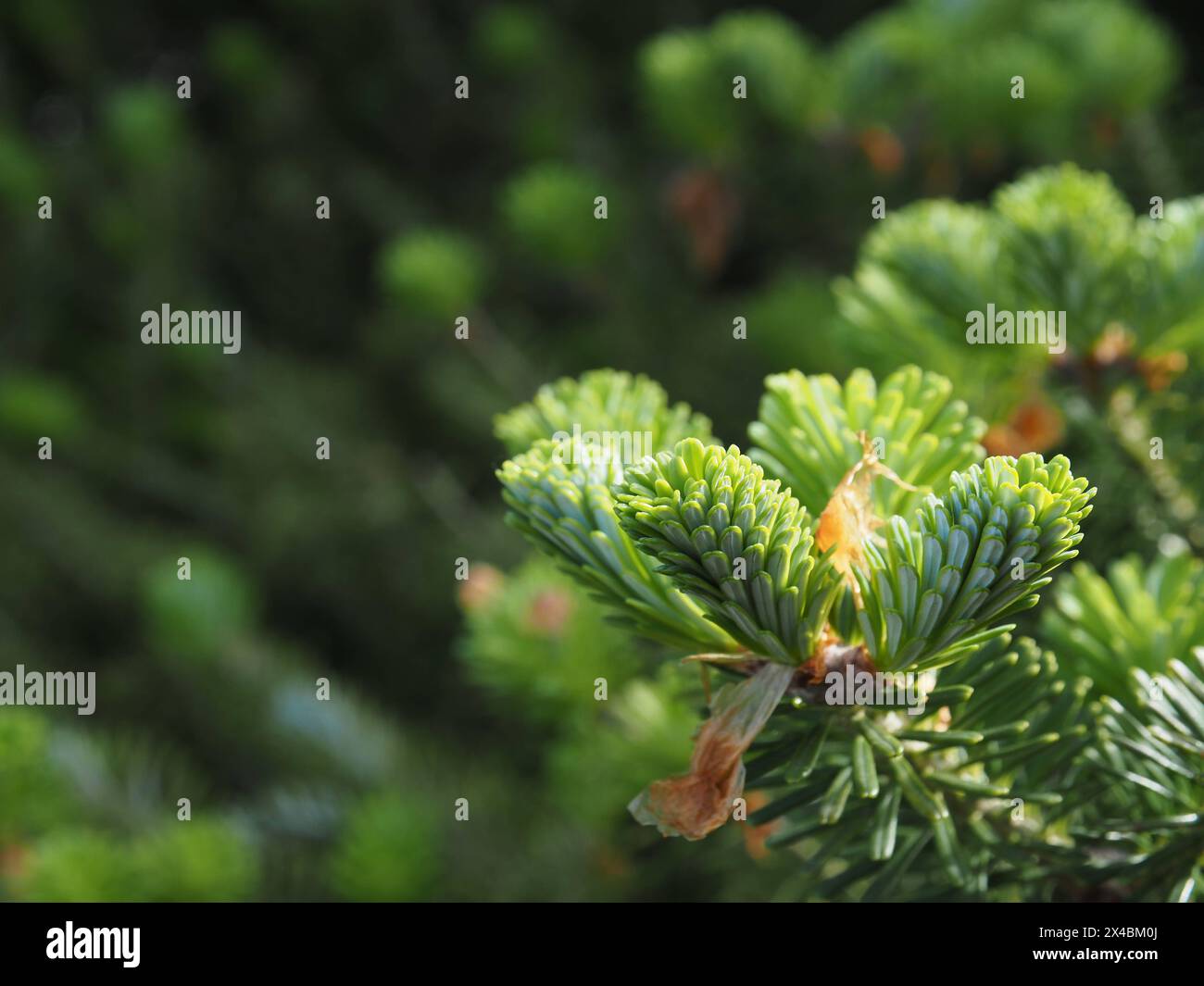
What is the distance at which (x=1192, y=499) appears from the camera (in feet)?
1.74

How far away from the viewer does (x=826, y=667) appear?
0.35 m

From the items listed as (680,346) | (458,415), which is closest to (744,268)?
(680,346)

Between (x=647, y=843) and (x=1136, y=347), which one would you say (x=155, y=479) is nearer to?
(x=647, y=843)

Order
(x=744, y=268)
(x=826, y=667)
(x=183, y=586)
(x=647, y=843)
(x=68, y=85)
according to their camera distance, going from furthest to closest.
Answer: (x=68, y=85)
(x=744, y=268)
(x=183, y=586)
(x=647, y=843)
(x=826, y=667)

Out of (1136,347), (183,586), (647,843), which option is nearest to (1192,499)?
(1136,347)

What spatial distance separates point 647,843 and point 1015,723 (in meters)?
0.38

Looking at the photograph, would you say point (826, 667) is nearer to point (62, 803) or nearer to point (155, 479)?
point (62, 803)

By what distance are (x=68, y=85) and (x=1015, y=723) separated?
131 cm

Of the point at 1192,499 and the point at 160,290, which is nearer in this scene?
the point at 1192,499

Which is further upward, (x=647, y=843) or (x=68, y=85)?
(x=68, y=85)
